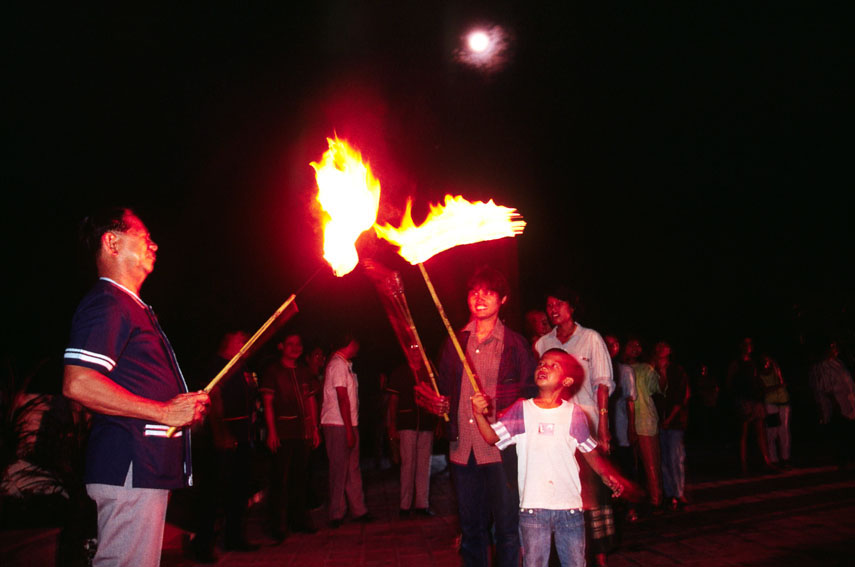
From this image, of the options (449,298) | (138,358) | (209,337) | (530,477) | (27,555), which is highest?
(449,298)

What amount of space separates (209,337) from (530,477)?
14180 mm

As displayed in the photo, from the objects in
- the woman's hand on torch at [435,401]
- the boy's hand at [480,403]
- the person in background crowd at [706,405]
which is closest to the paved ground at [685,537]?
the woman's hand on torch at [435,401]

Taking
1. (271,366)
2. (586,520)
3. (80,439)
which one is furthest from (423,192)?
(586,520)

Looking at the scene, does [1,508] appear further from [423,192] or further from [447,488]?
[423,192]

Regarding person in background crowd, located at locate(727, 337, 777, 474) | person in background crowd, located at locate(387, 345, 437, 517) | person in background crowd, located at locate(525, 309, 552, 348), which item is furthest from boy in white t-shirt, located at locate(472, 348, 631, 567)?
person in background crowd, located at locate(727, 337, 777, 474)

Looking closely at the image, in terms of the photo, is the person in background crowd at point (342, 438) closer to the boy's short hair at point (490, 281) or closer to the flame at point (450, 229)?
the flame at point (450, 229)

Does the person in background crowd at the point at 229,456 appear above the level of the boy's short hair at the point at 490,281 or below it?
below

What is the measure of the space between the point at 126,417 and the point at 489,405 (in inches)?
103

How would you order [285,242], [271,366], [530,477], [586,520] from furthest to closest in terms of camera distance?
[285,242]
[271,366]
[586,520]
[530,477]

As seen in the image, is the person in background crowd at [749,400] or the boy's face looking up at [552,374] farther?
the person in background crowd at [749,400]

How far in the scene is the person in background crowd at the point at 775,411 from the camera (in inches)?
478

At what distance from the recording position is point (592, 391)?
5.63m

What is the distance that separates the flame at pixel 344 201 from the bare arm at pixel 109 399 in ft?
6.40

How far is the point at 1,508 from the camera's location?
7301mm
